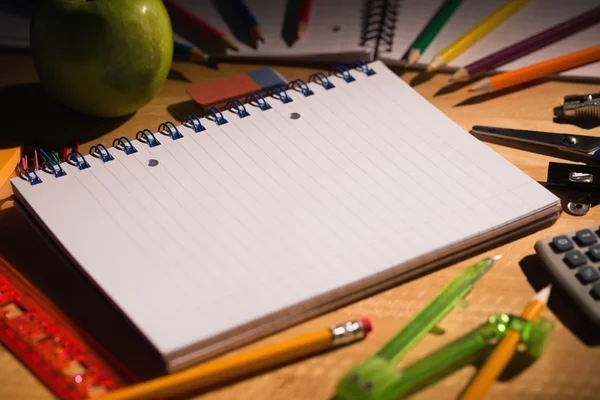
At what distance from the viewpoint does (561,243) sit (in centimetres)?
64

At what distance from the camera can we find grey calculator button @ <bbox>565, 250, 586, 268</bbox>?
62 centimetres

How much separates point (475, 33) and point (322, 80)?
257mm

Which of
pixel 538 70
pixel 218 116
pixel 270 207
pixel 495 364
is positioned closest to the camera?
pixel 495 364

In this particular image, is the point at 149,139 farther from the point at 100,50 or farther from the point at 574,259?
the point at 574,259

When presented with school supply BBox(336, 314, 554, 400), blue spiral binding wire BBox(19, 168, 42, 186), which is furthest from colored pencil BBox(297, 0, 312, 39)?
school supply BBox(336, 314, 554, 400)

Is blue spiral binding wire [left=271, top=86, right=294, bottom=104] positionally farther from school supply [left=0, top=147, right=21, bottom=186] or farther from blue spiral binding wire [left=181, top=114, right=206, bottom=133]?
school supply [left=0, top=147, right=21, bottom=186]

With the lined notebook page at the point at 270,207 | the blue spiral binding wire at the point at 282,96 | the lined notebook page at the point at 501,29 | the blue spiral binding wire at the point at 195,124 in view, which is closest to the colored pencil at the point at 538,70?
the lined notebook page at the point at 501,29

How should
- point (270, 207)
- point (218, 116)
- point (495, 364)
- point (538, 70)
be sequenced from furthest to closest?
point (538, 70) < point (218, 116) < point (270, 207) < point (495, 364)

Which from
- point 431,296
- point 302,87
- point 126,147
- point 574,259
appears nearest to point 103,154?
point 126,147

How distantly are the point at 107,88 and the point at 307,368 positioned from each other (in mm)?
402

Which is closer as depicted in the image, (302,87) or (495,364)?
(495,364)

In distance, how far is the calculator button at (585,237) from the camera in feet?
2.10

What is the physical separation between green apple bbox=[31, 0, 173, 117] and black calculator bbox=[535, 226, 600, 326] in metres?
0.46

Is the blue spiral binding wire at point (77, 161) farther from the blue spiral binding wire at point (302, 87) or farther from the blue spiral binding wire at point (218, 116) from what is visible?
the blue spiral binding wire at point (302, 87)
